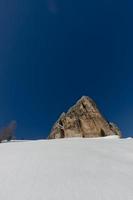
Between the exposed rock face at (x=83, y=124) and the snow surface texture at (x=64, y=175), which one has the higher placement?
the exposed rock face at (x=83, y=124)

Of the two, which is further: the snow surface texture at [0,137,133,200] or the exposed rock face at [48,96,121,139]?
the exposed rock face at [48,96,121,139]

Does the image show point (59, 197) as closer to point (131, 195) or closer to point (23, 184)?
point (23, 184)

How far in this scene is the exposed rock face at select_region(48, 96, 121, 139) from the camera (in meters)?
31.6

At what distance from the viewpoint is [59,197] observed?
379 cm

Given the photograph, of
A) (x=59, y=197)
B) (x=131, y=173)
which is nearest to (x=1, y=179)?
(x=59, y=197)

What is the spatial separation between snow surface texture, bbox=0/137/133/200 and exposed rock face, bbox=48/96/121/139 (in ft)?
81.9

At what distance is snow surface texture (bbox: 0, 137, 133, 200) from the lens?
3906mm

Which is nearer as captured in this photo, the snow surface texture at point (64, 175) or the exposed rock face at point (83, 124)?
the snow surface texture at point (64, 175)

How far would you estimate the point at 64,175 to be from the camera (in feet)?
15.4

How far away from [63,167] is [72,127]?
27546 millimetres

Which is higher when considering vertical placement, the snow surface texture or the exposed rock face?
the exposed rock face

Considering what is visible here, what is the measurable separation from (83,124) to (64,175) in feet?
91.6

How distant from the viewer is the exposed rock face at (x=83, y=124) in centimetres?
3157

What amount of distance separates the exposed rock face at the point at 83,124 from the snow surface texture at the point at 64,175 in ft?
81.9
